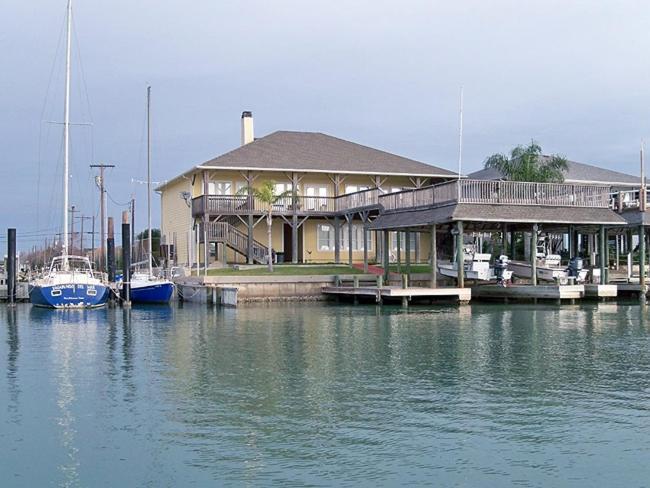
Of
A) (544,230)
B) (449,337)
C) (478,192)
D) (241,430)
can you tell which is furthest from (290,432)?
(544,230)

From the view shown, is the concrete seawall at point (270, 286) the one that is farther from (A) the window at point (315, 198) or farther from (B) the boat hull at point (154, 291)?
(A) the window at point (315, 198)

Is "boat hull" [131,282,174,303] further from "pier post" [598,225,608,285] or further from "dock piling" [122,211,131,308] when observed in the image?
"pier post" [598,225,608,285]

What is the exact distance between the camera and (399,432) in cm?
1356

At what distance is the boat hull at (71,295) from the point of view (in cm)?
4147

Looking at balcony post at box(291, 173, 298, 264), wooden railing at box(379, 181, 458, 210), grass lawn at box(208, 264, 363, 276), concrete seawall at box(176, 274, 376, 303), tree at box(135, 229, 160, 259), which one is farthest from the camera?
tree at box(135, 229, 160, 259)

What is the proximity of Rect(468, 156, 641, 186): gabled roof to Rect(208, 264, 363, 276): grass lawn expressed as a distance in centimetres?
1500

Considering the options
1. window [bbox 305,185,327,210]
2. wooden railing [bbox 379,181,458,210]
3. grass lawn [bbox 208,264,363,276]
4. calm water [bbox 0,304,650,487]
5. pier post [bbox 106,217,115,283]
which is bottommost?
calm water [bbox 0,304,650,487]

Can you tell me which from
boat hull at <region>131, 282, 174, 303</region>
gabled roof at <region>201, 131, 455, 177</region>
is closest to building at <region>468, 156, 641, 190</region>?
gabled roof at <region>201, 131, 455, 177</region>

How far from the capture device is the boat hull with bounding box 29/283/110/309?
41.5 m

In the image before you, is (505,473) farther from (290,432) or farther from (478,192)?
(478,192)

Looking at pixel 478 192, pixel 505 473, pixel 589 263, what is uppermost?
pixel 478 192

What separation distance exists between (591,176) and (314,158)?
63.9 ft

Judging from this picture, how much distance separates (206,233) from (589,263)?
21025 mm

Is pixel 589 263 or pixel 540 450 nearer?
pixel 540 450
